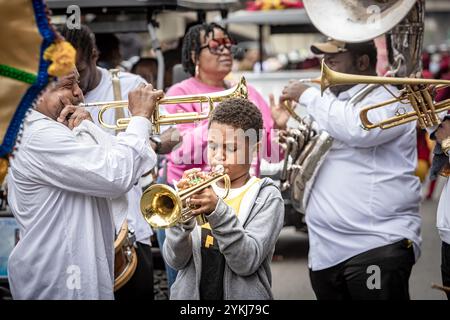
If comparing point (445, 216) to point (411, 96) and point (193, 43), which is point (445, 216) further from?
point (193, 43)

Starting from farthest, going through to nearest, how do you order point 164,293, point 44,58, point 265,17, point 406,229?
point 265,17
point 164,293
point 406,229
point 44,58

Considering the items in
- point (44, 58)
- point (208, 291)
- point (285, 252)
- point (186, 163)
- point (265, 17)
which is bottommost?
point (285, 252)

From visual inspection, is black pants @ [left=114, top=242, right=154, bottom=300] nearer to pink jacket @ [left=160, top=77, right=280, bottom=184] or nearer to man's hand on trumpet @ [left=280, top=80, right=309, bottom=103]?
pink jacket @ [left=160, top=77, right=280, bottom=184]

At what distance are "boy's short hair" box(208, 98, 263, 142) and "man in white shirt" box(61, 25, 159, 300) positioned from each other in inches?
43.2

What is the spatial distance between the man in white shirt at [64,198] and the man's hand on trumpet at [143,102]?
5 cm

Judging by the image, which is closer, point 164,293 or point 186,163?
point 186,163

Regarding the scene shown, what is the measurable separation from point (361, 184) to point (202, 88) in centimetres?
124

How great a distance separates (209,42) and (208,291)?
7.59ft

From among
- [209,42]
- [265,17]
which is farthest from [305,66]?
[209,42]

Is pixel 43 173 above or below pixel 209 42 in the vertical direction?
below

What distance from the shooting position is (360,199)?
206 inches

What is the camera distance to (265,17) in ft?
40.6

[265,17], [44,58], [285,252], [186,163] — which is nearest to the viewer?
[44,58]

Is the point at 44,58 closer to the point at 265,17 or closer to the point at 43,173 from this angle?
the point at 43,173
